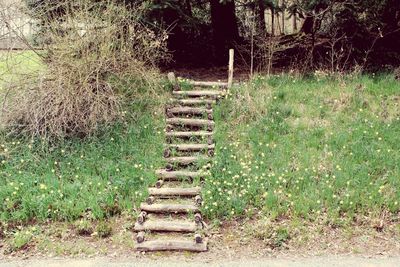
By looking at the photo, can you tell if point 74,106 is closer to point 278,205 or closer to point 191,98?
point 191,98

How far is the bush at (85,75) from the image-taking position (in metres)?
9.05

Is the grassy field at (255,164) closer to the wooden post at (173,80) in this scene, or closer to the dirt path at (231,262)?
the dirt path at (231,262)

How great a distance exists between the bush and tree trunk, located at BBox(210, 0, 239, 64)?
257cm

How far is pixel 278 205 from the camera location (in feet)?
24.7

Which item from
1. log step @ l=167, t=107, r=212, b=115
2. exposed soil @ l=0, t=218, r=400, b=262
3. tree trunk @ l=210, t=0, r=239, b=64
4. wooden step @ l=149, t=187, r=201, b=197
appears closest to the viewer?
exposed soil @ l=0, t=218, r=400, b=262

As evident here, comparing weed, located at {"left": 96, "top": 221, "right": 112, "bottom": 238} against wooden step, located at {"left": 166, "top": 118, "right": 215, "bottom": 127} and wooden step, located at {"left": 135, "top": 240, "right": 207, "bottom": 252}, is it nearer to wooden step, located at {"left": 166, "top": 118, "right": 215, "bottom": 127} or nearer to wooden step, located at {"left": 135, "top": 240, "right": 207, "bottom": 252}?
wooden step, located at {"left": 135, "top": 240, "right": 207, "bottom": 252}

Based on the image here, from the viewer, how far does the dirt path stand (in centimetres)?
645

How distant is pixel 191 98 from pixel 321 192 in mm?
3688

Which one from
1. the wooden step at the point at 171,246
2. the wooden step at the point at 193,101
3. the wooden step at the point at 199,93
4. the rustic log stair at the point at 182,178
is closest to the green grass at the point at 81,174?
the rustic log stair at the point at 182,178

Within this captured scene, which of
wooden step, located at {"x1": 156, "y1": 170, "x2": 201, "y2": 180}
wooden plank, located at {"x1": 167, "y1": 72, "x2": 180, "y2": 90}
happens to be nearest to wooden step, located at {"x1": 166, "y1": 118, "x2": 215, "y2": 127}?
wooden plank, located at {"x1": 167, "y1": 72, "x2": 180, "y2": 90}

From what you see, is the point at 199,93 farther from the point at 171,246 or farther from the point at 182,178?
the point at 171,246

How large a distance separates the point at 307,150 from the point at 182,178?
216 cm

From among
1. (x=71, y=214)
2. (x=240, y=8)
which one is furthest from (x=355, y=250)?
(x=240, y=8)

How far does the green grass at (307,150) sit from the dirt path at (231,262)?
879 mm
